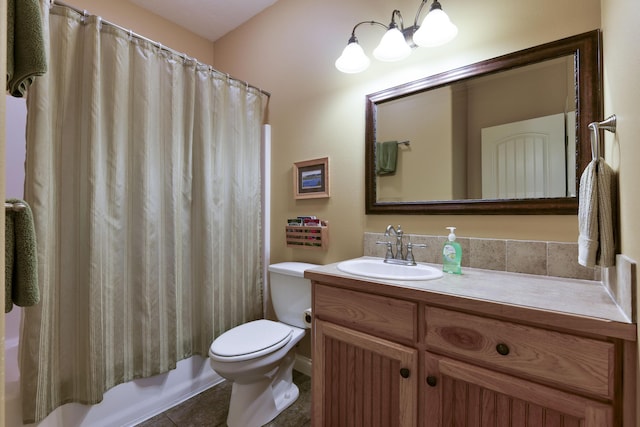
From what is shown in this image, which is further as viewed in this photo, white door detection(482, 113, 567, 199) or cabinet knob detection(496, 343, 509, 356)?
white door detection(482, 113, 567, 199)

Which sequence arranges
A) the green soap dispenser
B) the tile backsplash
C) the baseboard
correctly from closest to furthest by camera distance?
the tile backsplash, the green soap dispenser, the baseboard

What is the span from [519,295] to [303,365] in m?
1.51

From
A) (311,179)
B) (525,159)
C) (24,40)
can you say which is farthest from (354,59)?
(24,40)

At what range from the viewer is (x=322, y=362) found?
1239mm

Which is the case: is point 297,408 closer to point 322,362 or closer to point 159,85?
point 322,362

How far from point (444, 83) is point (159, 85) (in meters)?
1.49

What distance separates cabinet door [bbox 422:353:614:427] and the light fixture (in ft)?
4.37

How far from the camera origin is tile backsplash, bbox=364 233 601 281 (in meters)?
1.10

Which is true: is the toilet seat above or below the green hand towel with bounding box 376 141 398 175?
below

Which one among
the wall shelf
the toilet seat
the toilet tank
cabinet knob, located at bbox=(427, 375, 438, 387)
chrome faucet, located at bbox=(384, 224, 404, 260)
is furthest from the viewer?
the wall shelf

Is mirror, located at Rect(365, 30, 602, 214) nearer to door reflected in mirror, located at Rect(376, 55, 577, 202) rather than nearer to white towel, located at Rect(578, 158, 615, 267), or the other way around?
door reflected in mirror, located at Rect(376, 55, 577, 202)

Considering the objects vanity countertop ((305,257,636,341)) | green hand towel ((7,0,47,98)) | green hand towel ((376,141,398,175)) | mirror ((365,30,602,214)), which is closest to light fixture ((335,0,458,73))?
mirror ((365,30,602,214))

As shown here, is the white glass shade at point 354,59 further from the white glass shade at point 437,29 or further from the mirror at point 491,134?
the white glass shade at point 437,29

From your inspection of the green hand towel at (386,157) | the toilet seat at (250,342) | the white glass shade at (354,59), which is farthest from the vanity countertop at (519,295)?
the white glass shade at (354,59)
